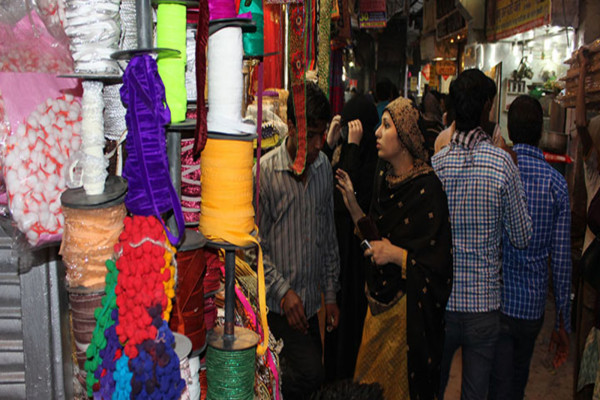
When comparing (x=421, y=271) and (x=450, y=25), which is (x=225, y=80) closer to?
(x=421, y=271)

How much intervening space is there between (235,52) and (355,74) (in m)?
32.7

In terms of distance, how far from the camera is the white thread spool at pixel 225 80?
4.23ft

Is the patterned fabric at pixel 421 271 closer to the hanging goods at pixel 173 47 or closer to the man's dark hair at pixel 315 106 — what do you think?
the man's dark hair at pixel 315 106

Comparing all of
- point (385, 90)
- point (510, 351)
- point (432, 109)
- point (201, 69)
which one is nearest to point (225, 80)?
point (201, 69)

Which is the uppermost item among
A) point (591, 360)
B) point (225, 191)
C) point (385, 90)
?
point (385, 90)

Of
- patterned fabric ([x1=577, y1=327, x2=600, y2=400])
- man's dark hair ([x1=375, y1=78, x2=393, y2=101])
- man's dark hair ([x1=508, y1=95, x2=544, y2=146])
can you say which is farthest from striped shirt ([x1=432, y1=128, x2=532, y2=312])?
man's dark hair ([x1=375, y1=78, x2=393, y2=101])

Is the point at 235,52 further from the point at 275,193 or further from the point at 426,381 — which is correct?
the point at 426,381

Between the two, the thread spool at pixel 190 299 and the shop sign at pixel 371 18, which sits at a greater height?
the shop sign at pixel 371 18

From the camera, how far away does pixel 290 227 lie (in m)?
2.75

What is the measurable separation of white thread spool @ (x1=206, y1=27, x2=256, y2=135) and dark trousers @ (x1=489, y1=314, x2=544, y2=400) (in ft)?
7.51

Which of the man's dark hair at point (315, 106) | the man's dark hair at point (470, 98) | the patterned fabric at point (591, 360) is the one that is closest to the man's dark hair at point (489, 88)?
the man's dark hair at point (470, 98)

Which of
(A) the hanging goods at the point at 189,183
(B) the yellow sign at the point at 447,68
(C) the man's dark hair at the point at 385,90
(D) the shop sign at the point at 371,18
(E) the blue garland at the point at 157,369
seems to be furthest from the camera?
(B) the yellow sign at the point at 447,68

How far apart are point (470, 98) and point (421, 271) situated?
936 millimetres

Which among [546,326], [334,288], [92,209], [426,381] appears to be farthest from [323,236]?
[546,326]
